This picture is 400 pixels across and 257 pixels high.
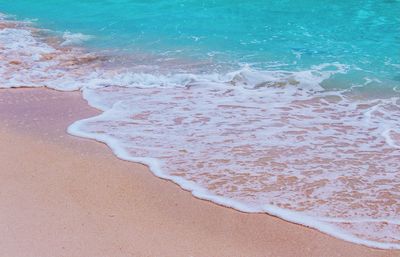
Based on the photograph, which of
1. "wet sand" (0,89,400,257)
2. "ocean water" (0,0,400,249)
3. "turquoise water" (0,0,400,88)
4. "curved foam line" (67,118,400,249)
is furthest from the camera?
"turquoise water" (0,0,400,88)

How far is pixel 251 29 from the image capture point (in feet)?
34.5

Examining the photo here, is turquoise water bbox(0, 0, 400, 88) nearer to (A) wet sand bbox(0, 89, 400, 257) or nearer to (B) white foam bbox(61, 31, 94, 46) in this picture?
(B) white foam bbox(61, 31, 94, 46)

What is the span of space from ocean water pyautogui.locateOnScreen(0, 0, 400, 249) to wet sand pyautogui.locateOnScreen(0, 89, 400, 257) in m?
0.17

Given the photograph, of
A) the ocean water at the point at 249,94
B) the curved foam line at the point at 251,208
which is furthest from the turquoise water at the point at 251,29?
the curved foam line at the point at 251,208

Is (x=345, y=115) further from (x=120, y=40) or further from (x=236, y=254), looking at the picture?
(x=120, y=40)

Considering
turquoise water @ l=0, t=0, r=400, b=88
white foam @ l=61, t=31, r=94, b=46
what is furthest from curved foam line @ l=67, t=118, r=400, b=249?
white foam @ l=61, t=31, r=94, b=46

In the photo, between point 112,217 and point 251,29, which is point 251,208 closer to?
point 112,217

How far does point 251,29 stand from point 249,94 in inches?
169

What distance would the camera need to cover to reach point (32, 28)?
11078mm

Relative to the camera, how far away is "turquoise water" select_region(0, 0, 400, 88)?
27.3 ft

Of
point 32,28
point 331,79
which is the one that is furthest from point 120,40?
point 331,79

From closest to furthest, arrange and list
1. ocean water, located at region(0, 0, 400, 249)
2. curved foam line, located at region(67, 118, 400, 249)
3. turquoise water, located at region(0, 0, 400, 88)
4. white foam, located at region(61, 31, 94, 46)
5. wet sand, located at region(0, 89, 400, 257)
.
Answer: wet sand, located at region(0, 89, 400, 257) → curved foam line, located at region(67, 118, 400, 249) → ocean water, located at region(0, 0, 400, 249) → turquoise water, located at region(0, 0, 400, 88) → white foam, located at region(61, 31, 94, 46)

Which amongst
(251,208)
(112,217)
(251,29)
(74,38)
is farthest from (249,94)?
(74,38)

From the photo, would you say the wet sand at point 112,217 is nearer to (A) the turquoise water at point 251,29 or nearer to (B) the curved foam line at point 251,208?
(B) the curved foam line at point 251,208
